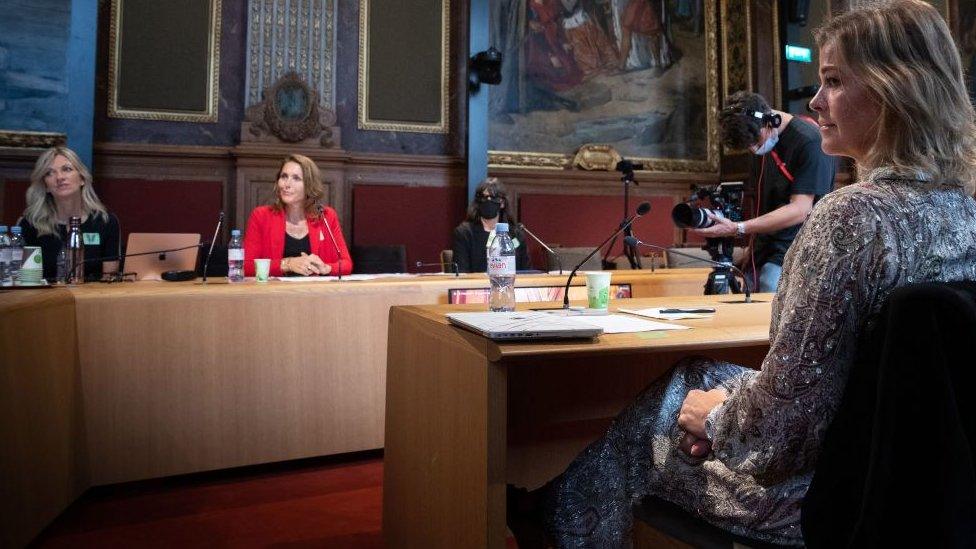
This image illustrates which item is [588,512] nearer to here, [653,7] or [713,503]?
[713,503]

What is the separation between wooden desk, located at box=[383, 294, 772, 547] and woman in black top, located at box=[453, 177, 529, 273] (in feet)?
7.56

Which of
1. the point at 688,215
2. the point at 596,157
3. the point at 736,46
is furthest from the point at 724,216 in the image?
the point at 736,46

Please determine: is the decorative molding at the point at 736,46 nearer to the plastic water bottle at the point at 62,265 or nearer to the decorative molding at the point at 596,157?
the decorative molding at the point at 596,157

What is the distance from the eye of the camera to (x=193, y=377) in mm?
2527

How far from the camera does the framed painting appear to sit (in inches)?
270

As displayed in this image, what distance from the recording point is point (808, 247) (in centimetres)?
97

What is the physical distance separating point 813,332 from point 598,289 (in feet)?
3.10

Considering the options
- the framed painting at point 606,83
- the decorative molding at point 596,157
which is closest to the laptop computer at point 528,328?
the framed painting at point 606,83

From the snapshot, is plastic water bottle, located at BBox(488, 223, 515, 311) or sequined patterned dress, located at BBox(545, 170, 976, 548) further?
plastic water bottle, located at BBox(488, 223, 515, 311)

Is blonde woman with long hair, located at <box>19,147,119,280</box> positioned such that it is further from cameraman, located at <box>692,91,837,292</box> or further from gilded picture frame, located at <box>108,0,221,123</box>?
cameraman, located at <box>692,91,837,292</box>

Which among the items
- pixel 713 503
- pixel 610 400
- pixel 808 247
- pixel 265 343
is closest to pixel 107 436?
pixel 265 343

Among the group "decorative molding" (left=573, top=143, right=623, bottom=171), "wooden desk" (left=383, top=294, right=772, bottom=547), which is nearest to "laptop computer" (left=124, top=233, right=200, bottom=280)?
"wooden desk" (left=383, top=294, right=772, bottom=547)

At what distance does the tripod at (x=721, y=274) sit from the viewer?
2.68 metres

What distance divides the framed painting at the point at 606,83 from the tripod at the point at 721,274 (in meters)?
4.03
